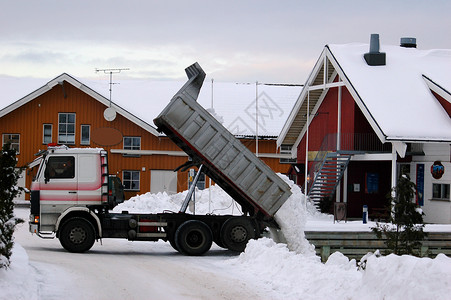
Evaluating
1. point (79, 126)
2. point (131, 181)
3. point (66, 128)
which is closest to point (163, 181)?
point (131, 181)

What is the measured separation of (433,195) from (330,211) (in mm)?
5451

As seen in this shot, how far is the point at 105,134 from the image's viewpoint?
46.6 meters

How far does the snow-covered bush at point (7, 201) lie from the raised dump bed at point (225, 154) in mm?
7352

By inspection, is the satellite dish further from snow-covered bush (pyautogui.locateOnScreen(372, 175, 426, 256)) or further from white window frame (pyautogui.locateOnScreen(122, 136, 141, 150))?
snow-covered bush (pyautogui.locateOnScreen(372, 175, 426, 256))

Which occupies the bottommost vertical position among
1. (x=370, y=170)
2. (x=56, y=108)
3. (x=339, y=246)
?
(x=339, y=246)

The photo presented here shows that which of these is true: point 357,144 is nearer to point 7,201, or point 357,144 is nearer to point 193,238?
point 193,238

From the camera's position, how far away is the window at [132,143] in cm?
4656

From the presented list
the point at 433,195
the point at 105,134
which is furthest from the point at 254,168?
the point at 105,134

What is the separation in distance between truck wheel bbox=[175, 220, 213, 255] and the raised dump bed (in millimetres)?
1595

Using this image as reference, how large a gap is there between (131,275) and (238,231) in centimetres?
580

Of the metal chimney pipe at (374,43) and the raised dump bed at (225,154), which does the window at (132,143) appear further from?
the raised dump bed at (225,154)

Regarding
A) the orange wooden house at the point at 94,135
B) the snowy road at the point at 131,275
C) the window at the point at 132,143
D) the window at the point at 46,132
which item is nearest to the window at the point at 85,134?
the orange wooden house at the point at 94,135

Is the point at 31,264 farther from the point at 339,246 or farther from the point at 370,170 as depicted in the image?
the point at 370,170

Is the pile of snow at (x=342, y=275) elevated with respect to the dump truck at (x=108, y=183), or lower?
lower
